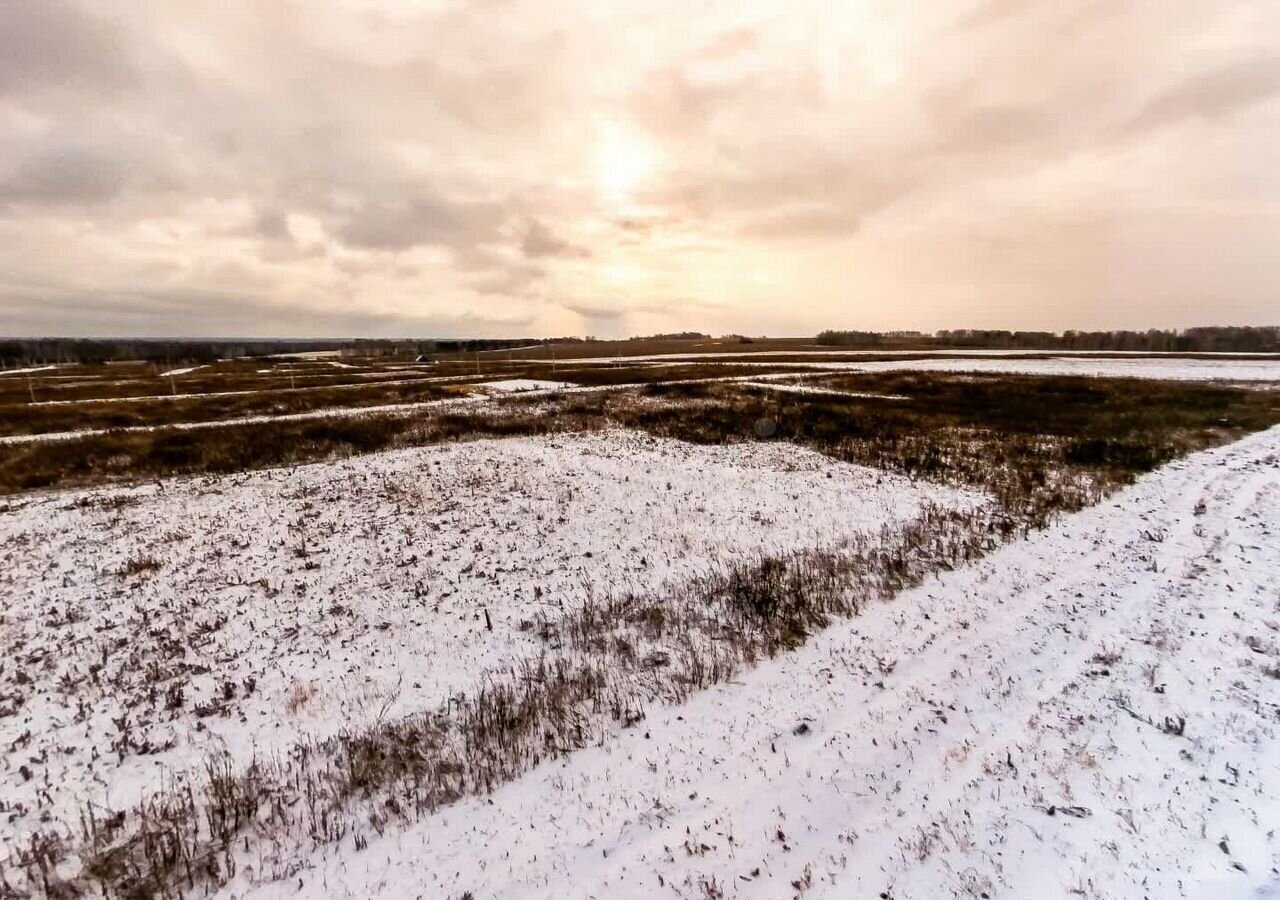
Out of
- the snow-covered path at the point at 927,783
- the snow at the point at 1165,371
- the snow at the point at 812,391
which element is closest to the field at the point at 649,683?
the snow-covered path at the point at 927,783

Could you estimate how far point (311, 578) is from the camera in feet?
37.2

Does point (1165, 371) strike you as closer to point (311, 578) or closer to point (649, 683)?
point (649, 683)

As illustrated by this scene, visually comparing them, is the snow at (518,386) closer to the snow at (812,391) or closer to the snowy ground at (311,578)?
the snow at (812,391)

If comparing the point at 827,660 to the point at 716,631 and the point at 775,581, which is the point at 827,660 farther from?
the point at 775,581

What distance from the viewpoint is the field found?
4.78 metres

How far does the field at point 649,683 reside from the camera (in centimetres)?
478

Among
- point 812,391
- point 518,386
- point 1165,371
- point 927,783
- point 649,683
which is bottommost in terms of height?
point 649,683

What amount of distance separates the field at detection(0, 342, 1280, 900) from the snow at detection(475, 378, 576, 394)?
2977cm

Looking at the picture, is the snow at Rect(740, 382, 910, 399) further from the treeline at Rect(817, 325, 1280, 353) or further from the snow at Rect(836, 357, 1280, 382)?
the treeline at Rect(817, 325, 1280, 353)

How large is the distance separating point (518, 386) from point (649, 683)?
4619 centimetres

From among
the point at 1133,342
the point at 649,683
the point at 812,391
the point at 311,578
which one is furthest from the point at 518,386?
the point at 1133,342

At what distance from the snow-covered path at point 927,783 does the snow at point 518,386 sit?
4235 cm

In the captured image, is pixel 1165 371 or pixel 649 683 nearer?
pixel 649 683

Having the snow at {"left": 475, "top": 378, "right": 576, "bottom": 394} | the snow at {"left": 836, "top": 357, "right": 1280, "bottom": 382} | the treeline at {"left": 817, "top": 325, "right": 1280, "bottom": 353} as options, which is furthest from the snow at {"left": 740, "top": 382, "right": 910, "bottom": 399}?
the treeline at {"left": 817, "top": 325, "right": 1280, "bottom": 353}
